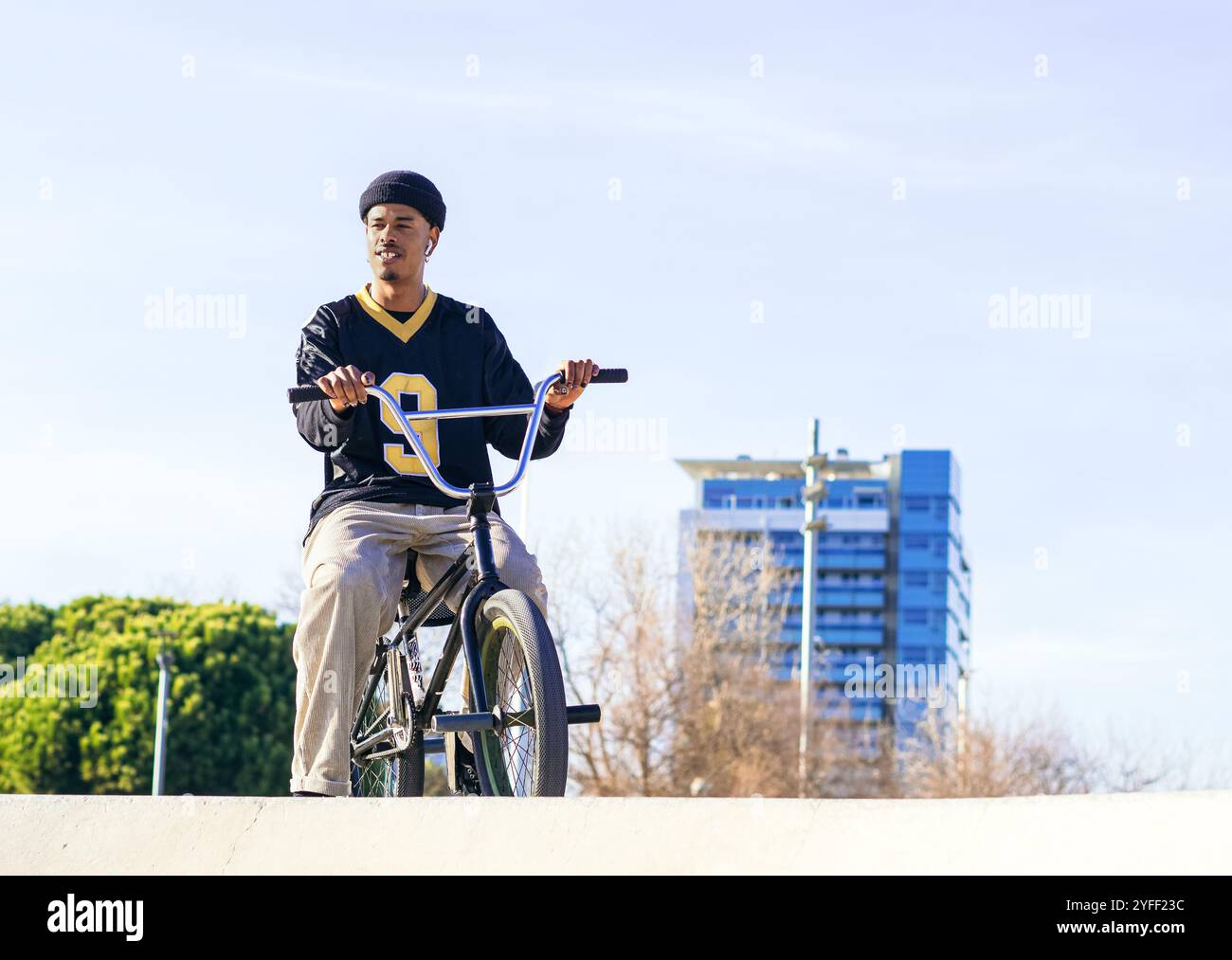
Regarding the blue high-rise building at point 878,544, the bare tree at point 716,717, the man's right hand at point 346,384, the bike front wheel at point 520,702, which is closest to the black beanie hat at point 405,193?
the man's right hand at point 346,384

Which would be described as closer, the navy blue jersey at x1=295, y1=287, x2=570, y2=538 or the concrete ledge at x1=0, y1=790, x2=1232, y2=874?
the concrete ledge at x1=0, y1=790, x2=1232, y2=874

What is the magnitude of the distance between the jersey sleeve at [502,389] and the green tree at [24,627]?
138 ft

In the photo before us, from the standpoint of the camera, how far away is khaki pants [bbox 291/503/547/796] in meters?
5.77

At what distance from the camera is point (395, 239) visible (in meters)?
6.15

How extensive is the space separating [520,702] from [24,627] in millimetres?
43618

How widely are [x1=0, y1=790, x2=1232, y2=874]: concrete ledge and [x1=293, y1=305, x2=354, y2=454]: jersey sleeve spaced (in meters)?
2.01

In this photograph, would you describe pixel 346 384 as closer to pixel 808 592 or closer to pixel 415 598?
pixel 415 598

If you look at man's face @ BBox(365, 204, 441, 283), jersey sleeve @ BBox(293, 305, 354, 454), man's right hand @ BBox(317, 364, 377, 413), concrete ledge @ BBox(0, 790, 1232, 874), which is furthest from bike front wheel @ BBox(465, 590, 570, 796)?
man's face @ BBox(365, 204, 441, 283)

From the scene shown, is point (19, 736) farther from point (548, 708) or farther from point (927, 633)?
point (927, 633)

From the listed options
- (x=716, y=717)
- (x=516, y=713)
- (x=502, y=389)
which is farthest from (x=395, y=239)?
(x=716, y=717)

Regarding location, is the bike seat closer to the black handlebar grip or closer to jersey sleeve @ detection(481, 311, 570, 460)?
jersey sleeve @ detection(481, 311, 570, 460)
